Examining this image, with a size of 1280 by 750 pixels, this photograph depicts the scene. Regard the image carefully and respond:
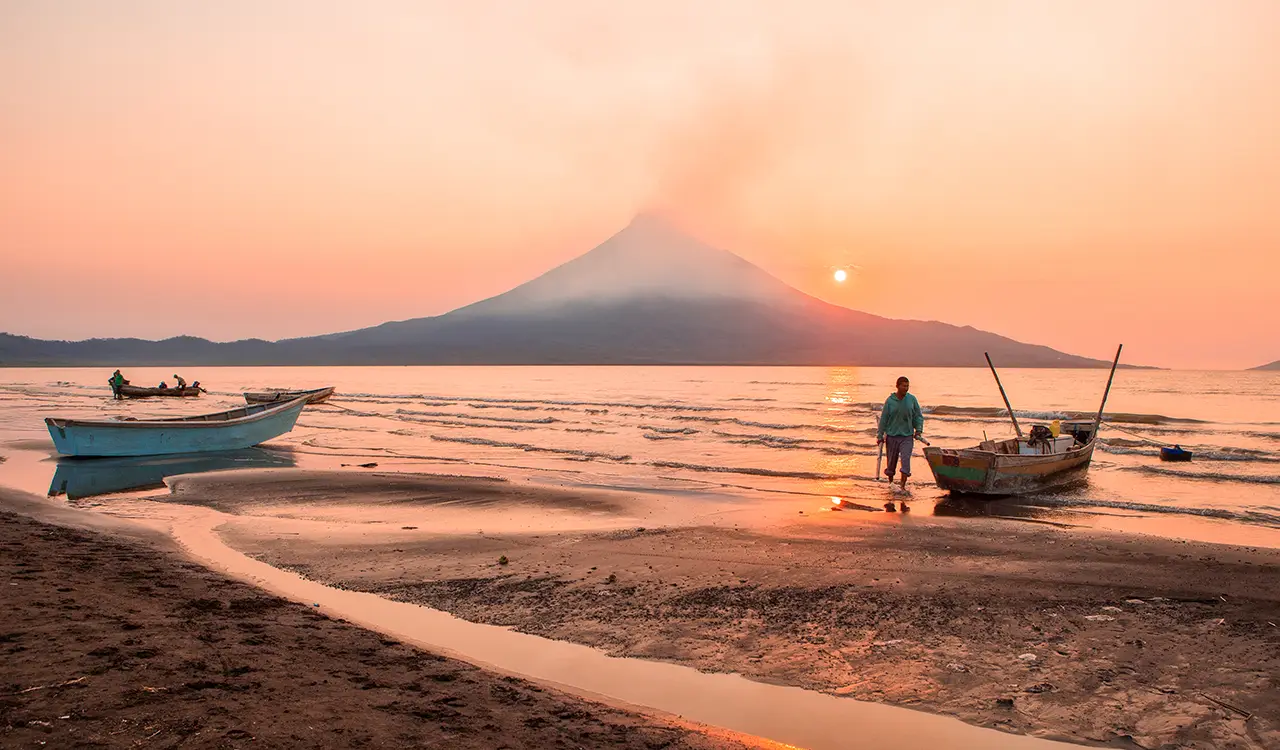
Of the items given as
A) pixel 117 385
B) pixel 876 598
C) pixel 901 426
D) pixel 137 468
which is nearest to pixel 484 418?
pixel 137 468

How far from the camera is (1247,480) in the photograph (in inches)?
830

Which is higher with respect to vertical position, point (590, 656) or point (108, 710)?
point (108, 710)

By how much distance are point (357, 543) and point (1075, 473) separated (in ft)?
57.1

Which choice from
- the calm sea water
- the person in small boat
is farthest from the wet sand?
the person in small boat

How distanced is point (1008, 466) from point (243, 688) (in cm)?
1596

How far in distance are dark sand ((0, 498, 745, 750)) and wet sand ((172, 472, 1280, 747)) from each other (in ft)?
5.59

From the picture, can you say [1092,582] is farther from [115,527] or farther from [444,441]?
[444,441]

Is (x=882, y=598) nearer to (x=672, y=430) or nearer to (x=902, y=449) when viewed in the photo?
(x=902, y=449)

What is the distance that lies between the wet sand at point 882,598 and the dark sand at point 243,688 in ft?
5.59

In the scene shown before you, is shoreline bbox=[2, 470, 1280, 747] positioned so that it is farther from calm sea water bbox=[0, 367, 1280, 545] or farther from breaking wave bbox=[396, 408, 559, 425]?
breaking wave bbox=[396, 408, 559, 425]

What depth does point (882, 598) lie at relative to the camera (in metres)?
8.48

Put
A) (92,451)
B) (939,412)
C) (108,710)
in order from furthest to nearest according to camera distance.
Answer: (939,412)
(92,451)
(108,710)

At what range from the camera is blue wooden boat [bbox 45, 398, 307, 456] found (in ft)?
73.7

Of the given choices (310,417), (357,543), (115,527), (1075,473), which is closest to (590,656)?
(357,543)
